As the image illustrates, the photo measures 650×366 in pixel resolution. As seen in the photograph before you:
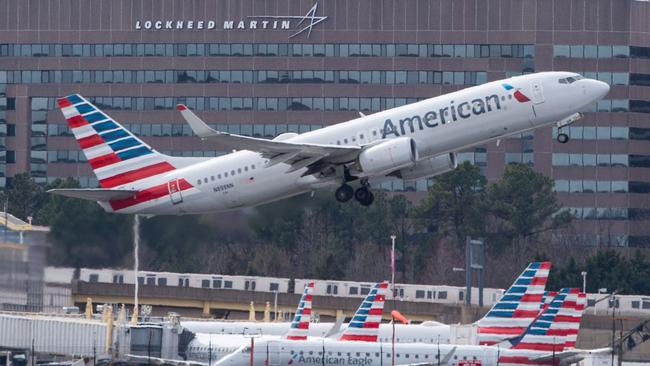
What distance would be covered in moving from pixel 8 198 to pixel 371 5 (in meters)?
48.9

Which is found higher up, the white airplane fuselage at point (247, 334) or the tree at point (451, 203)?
the tree at point (451, 203)

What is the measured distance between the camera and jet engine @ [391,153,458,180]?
270ft

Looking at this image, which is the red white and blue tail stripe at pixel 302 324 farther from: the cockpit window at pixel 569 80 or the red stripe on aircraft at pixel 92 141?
the cockpit window at pixel 569 80

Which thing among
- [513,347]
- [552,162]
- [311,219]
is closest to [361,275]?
[311,219]

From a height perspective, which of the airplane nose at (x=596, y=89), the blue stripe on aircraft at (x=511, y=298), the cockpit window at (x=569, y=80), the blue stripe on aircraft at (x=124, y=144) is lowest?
the blue stripe on aircraft at (x=511, y=298)

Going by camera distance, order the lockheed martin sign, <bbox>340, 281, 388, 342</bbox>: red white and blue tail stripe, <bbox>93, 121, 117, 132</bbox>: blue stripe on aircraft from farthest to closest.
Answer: the lockheed martin sign → <bbox>93, 121, 117, 132</bbox>: blue stripe on aircraft → <bbox>340, 281, 388, 342</bbox>: red white and blue tail stripe

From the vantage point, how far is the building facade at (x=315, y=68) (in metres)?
170

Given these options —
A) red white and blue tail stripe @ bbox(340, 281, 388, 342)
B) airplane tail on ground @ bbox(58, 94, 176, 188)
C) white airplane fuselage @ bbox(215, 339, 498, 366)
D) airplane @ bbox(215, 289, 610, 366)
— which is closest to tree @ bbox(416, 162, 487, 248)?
airplane tail on ground @ bbox(58, 94, 176, 188)

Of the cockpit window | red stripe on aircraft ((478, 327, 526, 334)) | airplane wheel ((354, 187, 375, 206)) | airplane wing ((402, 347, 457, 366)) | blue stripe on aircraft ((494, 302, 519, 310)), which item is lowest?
airplane wing ((402, 347, 457, 366))

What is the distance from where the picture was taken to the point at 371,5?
17262 centimetres

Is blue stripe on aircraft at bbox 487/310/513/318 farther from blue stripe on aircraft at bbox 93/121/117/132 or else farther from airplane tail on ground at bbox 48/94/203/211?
blue stripe on aircraft at bbox 93/121/117/132

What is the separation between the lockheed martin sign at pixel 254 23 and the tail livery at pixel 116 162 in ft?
285

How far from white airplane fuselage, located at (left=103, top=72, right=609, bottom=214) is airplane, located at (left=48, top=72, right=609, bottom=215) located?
0.04 m

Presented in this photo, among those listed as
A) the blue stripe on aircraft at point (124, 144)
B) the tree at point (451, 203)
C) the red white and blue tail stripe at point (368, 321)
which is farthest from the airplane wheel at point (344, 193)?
the tree at point (451, 203)
